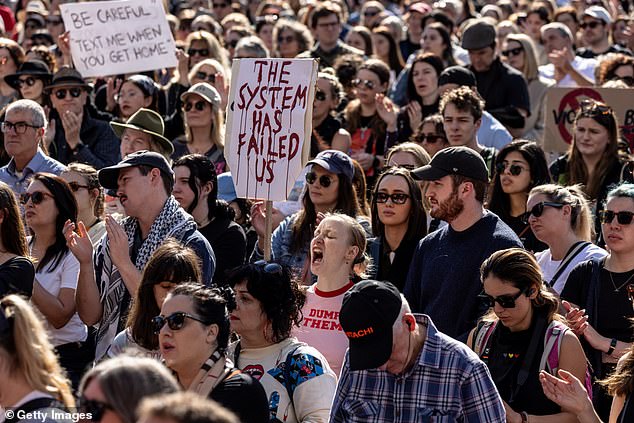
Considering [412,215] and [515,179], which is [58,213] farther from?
[515,179]

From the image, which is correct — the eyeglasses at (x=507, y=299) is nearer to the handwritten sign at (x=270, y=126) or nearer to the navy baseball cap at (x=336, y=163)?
the handwritten sign at (x=270, y=126)

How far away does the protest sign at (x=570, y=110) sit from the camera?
9906 mm

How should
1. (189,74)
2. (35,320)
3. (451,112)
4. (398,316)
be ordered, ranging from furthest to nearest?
(189,74), (451,112), (398,316), (35,320)

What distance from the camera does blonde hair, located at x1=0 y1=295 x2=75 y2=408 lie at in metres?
4.30

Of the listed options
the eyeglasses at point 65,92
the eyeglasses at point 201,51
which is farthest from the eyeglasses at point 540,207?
the eyeglasses at point 201,51

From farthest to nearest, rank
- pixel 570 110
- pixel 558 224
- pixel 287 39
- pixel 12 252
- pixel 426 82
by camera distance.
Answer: pixel 287 39, pixel 426 82, pixel 570 110, pixel 558 224, pixel 12 252

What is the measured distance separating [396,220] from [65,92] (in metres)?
4.56

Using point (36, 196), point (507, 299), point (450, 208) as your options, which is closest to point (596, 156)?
point (450, 208)

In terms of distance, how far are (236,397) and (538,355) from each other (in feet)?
5.38

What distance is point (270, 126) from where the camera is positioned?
751 centimetres

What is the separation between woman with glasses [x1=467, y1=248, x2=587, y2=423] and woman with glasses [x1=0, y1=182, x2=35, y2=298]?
2.28m

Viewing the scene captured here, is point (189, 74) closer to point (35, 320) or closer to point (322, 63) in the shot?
point (322, 63)

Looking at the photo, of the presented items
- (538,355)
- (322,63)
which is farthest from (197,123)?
(538,355)

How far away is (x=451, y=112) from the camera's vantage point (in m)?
9.23
